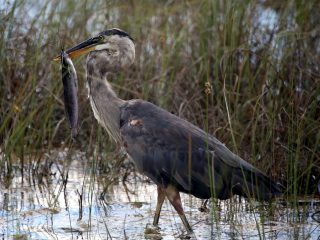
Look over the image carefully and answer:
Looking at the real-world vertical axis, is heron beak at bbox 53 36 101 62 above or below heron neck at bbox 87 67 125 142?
above

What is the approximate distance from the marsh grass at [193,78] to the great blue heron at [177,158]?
0.39 metres

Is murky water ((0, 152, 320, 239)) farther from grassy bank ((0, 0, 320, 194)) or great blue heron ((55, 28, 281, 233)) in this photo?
grassy bank ((0, 0, 320, 194))

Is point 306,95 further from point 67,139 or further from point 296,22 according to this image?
point 67,139

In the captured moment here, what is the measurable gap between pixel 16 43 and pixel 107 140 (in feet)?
3.77

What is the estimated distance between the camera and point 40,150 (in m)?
6.88

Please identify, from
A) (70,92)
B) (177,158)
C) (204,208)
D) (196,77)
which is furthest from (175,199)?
(196,77)

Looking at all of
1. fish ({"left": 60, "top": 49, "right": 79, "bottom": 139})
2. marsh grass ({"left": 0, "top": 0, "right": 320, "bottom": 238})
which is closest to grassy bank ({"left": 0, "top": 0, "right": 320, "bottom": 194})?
marsh grass ({"left": 0, "top": 0, "right": 320, "bottom": 238})

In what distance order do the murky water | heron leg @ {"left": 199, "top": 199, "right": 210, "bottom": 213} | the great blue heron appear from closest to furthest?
the murky water → the great blue heron → heron leg @ {"left": 199, "top": 199, "right": 210, "bottom": 213}

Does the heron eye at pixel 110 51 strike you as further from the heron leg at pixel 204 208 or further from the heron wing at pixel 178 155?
the heron leg at pixel 204 208

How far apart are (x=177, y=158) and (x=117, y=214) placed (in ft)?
2.01

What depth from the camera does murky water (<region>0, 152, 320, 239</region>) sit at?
5.40 metres

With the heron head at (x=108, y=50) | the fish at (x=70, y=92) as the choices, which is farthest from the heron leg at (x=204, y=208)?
the heron head at (x=108, y=50)

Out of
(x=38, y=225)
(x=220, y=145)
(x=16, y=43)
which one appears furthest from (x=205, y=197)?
(x=16, y=43)

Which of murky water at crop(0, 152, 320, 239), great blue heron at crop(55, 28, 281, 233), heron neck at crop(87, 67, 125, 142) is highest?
heron neck at crop(87, 67, 125, 142)
